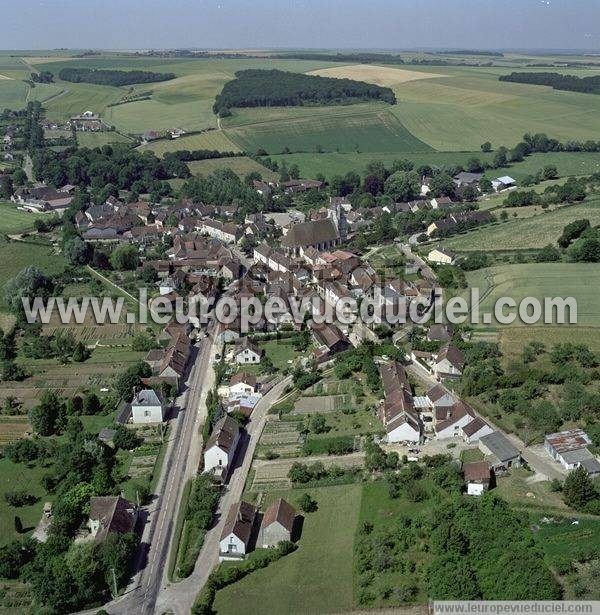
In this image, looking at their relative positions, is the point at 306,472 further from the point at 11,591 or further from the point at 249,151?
the point at 249,151

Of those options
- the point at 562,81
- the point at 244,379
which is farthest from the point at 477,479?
the point at 562,81

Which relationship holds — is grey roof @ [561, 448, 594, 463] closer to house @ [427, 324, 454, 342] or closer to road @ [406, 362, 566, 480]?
road @ [406, 362, 566, 480]

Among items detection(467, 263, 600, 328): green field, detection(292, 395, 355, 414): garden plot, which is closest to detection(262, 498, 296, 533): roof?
detection(292, 395, 355, 414): garden plot

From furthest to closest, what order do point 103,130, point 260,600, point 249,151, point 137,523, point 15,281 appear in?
point 103,130 → point 249,151 → point 15,281 → point 137,523 → point 260,600

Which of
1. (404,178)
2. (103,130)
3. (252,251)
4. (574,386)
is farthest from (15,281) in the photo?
(103,130)

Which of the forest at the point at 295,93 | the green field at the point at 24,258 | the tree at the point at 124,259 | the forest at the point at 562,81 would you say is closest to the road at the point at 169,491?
the tree at the point at 124,259

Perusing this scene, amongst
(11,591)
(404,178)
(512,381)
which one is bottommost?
(11,591)

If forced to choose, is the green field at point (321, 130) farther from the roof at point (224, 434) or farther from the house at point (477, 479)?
the house at point (477, 479)
